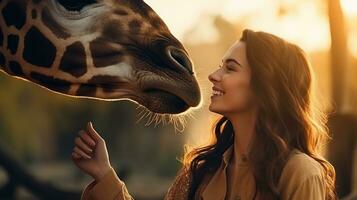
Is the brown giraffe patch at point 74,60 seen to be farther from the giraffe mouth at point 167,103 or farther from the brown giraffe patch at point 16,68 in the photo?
the giraffe mouth at point 167,103

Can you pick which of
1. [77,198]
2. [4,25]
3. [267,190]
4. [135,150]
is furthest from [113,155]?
[267,190]

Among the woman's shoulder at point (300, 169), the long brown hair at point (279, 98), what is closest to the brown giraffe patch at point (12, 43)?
the long brown hair at point (279, 98)

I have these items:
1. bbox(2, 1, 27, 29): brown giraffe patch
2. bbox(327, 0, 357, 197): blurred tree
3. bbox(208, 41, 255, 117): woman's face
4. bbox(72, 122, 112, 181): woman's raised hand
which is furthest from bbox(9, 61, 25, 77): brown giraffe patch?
bbox(327, 0, 357, 197): blurred tree

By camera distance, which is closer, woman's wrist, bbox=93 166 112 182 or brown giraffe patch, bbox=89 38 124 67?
woman's wrist, bbox=93 166 112 182

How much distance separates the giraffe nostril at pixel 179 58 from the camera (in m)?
2.40

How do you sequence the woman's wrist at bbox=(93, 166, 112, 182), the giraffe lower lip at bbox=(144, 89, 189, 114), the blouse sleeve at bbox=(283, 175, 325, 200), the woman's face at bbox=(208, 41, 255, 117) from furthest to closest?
the giraffe lower lip at bbox=(144, 89, 189, 114)
the woman's wrist at bbox=(93, 166, 112, 182)
the woman's face at bbox=(208, 41, 255, 117)
the blouse sleeve at bbox=(283, 175, 325, 200)

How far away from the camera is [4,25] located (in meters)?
2.56

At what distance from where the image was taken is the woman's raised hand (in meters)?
1.99

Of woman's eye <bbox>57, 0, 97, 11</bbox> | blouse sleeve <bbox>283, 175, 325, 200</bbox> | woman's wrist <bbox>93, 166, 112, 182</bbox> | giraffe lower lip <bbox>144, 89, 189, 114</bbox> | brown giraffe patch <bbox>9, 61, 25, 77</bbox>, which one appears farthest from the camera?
brown giraffe patch <bbox>9, 61, 25, 77</bbox>

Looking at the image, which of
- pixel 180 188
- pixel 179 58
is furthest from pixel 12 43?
pixel 180 188

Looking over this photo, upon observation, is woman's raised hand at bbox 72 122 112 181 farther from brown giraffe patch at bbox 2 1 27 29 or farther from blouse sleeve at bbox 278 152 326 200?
brown giraffe patch at bbox 2 1 27 29

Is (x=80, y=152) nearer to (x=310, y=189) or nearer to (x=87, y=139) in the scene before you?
(x=87, y=139)

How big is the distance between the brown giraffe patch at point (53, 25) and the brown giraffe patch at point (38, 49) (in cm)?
4

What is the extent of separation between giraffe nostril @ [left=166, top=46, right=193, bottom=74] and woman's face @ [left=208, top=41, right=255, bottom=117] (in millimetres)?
435
